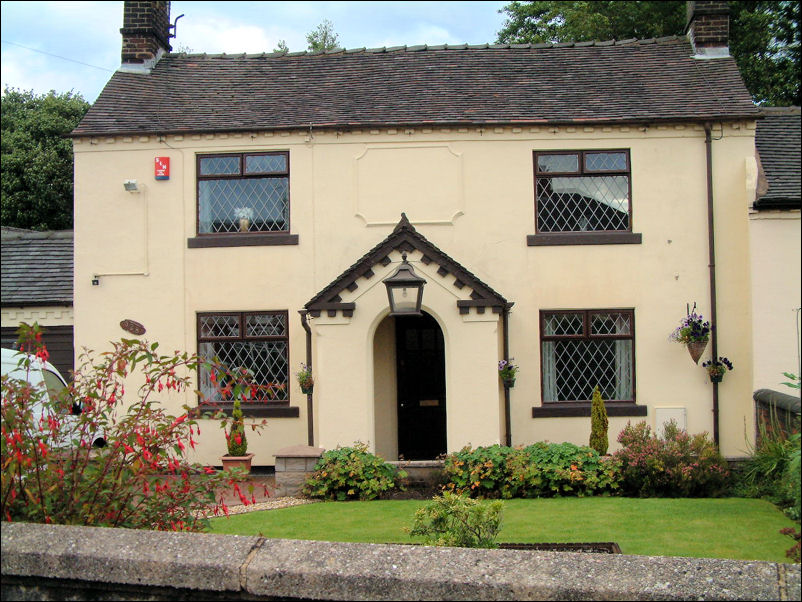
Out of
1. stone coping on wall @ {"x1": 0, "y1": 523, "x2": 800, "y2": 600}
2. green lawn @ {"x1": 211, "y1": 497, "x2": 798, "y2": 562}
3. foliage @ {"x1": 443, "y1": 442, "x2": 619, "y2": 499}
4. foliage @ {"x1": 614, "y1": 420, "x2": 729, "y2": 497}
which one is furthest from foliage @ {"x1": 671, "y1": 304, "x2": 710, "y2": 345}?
stone coping on wall @ {"x1": 0, "y1": 523, "x2": 800, "y2": 600}

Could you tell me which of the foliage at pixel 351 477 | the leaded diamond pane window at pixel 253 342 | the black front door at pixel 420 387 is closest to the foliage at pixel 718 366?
the black front door at pixel 420 387

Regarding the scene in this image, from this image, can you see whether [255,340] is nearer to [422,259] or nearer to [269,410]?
[269,410]

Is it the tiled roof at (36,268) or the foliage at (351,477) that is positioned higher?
the tiled roof at (36,268)

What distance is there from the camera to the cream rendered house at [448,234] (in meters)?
14.1

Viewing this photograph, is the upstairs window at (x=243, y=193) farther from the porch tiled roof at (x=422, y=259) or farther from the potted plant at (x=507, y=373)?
the potted plant at (x=507, y=373)

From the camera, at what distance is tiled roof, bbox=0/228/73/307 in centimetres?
1678

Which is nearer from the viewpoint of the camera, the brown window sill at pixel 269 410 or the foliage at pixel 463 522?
the foliage at pixel 463 522

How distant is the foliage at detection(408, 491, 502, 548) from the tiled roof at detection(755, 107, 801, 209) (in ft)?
29.9

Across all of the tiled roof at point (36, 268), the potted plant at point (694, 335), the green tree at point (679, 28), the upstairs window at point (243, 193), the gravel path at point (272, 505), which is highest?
the green tree at point (679, 28)

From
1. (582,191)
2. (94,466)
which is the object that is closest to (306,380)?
(582,191)

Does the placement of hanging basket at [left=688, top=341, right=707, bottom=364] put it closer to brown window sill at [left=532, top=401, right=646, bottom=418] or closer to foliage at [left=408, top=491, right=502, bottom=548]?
brown window sill at [left=532, top=401, right=646, bottom=418]

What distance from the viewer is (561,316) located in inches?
564

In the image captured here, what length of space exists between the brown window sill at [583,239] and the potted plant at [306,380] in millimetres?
4364

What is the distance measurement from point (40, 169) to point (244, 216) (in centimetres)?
1690
